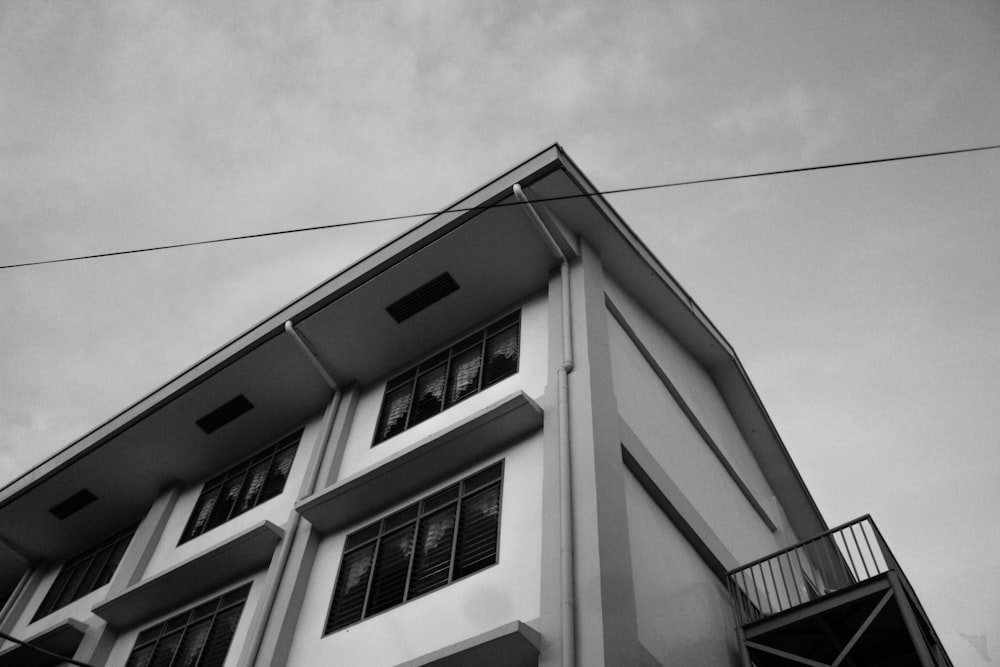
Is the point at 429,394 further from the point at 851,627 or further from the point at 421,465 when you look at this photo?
the point at 851,627

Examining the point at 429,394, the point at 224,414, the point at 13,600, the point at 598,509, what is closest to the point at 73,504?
the point at 13,600

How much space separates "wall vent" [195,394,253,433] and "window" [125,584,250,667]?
3.18 metres

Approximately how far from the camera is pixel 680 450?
1078 cm

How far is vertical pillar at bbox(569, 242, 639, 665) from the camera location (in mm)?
6520

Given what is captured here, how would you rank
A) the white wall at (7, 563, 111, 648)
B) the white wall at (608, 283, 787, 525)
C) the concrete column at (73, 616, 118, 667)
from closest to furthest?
the concrete column at (73, 616, 118, 667) → the white wall at (608, 283, 787, 525) → the white wall at (7, 563, 111, 648)

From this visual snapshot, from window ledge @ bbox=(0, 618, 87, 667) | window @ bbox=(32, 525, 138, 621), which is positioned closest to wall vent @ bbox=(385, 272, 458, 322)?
window ledge @ bbox=(0, 618, 87, 667)

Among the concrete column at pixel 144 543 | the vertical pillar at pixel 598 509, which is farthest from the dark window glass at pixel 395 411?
the concrete column at pixel 144 543

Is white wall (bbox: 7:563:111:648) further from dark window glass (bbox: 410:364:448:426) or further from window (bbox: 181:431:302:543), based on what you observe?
dark window glass (bbox: 410:364:448:426)

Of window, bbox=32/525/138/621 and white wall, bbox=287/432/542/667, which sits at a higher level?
window, bbox=32/525/138/621

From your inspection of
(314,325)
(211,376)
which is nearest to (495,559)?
(314,325)

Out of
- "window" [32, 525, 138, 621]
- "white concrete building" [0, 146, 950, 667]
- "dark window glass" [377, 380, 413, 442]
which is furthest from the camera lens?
"window" [32, 525, 138, 621]

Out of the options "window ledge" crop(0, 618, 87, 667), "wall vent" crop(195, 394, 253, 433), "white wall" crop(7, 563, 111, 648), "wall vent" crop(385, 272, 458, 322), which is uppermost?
"wall vent" crop(385, 272, 458, 322)

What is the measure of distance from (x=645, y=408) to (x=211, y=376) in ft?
21.7

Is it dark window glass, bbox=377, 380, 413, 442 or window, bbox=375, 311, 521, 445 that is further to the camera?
dark window glass, bbox=377, 380, 413, 442
